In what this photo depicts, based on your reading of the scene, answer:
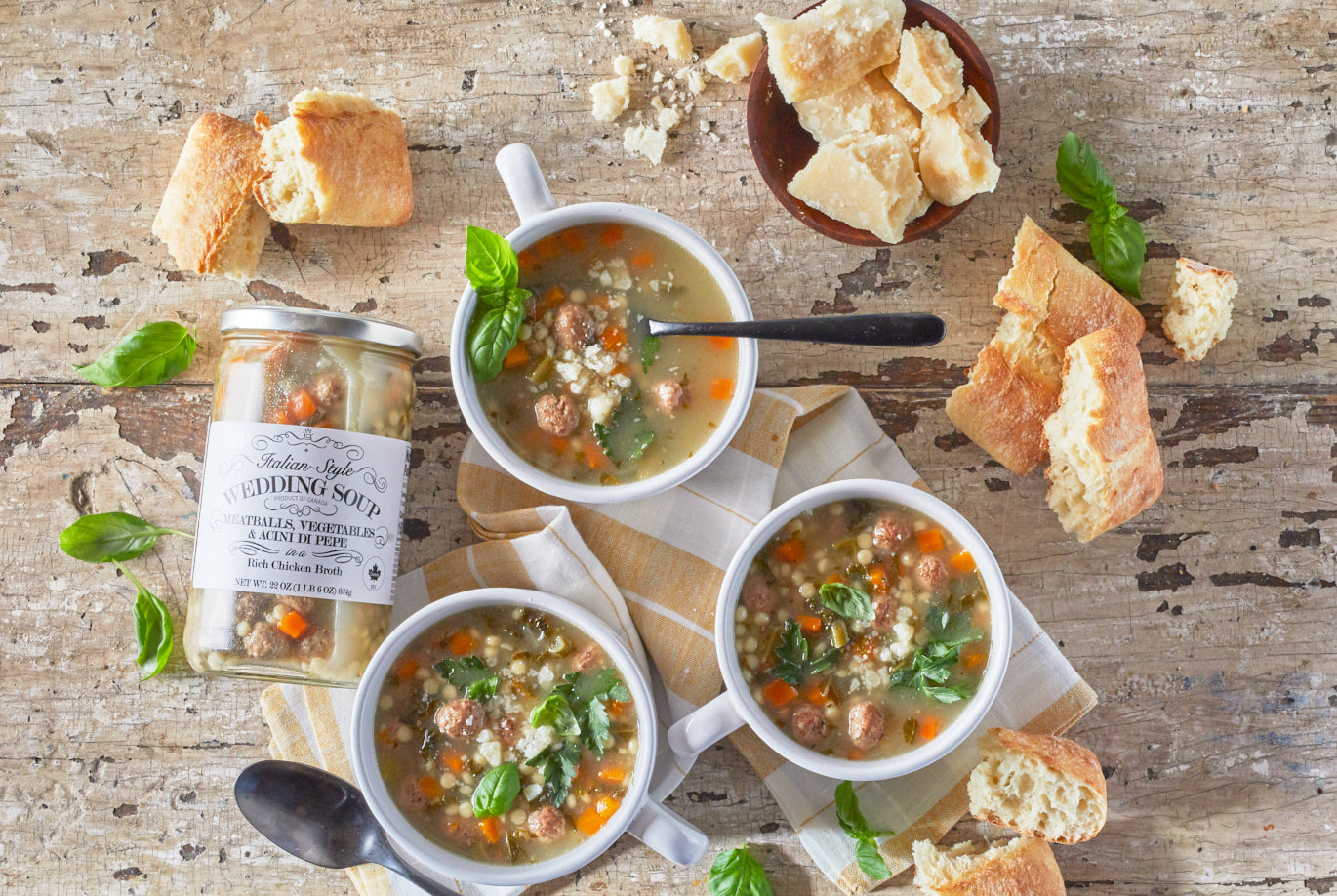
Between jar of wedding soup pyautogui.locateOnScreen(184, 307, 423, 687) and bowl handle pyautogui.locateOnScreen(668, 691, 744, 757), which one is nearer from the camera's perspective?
jar of wedding soup pyautogui.locateOnScreen(184, 307, 423, 687)

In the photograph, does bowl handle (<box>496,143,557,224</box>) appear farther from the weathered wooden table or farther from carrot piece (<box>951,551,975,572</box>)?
carrot piece (<box>951,551,975,572</box>)

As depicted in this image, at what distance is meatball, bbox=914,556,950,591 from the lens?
243 cm

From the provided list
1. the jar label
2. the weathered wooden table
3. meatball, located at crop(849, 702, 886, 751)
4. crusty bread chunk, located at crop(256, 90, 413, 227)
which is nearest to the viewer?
the jar label

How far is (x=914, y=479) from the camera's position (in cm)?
271

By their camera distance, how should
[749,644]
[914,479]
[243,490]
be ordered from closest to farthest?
[243,490] < [749,644] < [914,479]

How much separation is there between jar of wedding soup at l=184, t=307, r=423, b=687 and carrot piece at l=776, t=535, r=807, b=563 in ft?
3.12

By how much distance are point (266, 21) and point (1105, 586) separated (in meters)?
2.83

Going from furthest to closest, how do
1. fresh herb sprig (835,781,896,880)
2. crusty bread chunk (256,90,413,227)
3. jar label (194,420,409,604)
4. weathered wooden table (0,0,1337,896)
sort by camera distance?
weathered wooden table (0,0,1337,896)
fresh herb sprig (835,781,896,880)
crusty bread chunk (256,90,413,227)
jar label (194,420,409,604)

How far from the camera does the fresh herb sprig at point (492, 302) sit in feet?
7.70

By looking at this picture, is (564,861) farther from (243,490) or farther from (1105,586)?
(1105,586)

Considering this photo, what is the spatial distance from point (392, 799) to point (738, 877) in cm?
93

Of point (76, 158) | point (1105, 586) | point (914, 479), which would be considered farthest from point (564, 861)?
point (76, 158)

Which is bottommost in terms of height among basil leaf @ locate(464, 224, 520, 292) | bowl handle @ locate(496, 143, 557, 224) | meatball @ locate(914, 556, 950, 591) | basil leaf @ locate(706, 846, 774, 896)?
basil leaf @ locate(706, 846, 774, 896)

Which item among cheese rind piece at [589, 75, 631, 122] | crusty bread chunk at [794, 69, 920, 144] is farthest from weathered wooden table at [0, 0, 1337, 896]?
crusty bread chunk at [794, 69, 920, 144]
